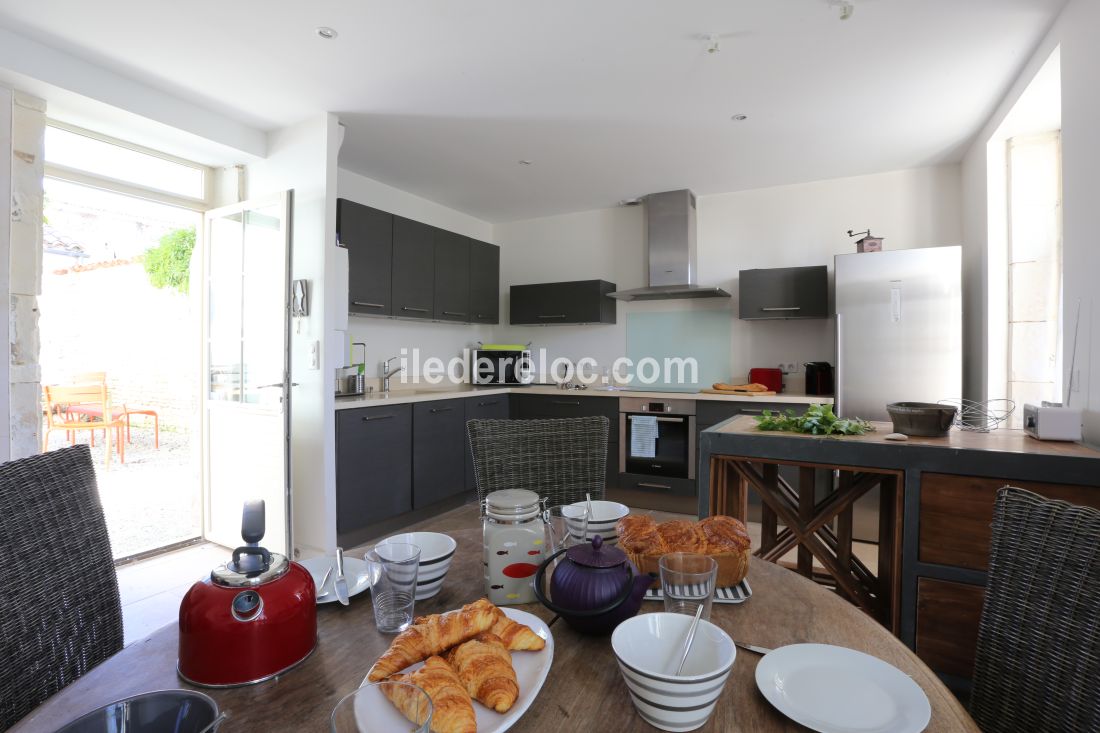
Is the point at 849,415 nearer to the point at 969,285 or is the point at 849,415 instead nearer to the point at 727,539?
the point at 969,285

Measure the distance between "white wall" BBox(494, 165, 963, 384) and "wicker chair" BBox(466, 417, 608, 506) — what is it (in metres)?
3.07

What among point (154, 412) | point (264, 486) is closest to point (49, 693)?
point (264, 486)

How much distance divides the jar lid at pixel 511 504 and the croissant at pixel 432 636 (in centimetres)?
20

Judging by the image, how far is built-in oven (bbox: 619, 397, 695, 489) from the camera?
4.15 metres

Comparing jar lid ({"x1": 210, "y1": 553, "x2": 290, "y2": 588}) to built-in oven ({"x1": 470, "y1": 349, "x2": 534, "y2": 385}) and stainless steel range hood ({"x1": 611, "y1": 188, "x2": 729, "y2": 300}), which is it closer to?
stainless steel range hood ({"x1": 611, "y1": 188, "x2": 729, "y2": 300})

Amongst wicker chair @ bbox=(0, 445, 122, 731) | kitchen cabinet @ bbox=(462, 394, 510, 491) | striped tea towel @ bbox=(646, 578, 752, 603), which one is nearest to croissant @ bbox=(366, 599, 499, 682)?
striped tea towel @ bbox=(646, 578, 752, 603)

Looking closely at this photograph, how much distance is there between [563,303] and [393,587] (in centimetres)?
427

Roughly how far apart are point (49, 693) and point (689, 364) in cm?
445

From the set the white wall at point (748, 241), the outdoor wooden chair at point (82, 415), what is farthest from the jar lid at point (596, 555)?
the outdoor wooden chair at point (82, 415)

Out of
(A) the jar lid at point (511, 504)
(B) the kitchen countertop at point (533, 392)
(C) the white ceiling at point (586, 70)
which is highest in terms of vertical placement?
(C) the white ceiling at point (586, 70)

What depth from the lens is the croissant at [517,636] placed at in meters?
0.74

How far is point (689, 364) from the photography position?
189 inches

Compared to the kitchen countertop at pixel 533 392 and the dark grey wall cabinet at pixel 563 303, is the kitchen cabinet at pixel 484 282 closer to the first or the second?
the dark grey wall cabinet at pixel 563 303

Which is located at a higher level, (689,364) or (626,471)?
(689,364)
